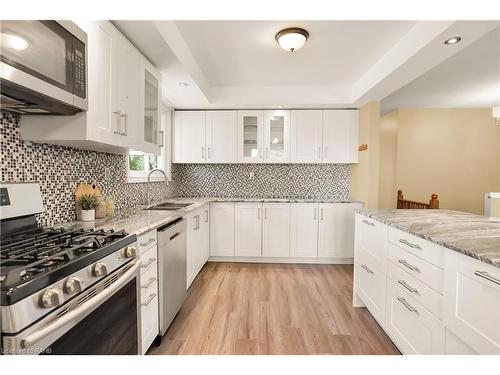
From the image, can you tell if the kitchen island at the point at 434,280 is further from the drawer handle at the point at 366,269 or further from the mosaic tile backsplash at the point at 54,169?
the mosaic tile backsplash at the point at 54,169

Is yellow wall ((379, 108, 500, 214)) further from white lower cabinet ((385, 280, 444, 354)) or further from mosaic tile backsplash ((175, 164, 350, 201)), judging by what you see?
white lower cabinet ((385, 280, 444, 354))

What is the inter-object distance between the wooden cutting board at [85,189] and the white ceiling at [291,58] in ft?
3.53

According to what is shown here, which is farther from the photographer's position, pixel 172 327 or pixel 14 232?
pixel 172 327

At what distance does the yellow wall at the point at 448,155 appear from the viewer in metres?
4.82

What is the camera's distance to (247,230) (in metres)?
→ 3.63

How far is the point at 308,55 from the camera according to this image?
8.42 feet

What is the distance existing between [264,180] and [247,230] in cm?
90

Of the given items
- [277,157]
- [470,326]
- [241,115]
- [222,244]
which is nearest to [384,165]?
[277,157]

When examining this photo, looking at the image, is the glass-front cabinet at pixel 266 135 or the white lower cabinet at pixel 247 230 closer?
the white lower cabinet at pixel 247 230

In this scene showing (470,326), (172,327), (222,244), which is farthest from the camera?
(222,244)

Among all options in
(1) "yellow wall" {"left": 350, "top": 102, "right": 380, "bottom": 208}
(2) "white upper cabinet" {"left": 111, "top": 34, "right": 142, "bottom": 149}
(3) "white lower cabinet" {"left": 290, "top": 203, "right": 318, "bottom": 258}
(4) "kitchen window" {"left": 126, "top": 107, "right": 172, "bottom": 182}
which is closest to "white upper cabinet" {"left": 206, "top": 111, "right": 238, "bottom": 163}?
(4) "kitchen window" {"left": 126, "top": 107, "right": 172, "bottom": 182}

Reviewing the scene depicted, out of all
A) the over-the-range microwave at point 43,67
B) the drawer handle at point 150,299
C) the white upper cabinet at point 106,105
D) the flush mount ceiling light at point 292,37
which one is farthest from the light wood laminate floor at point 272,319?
the flush mount ceiling light at point 292,37
